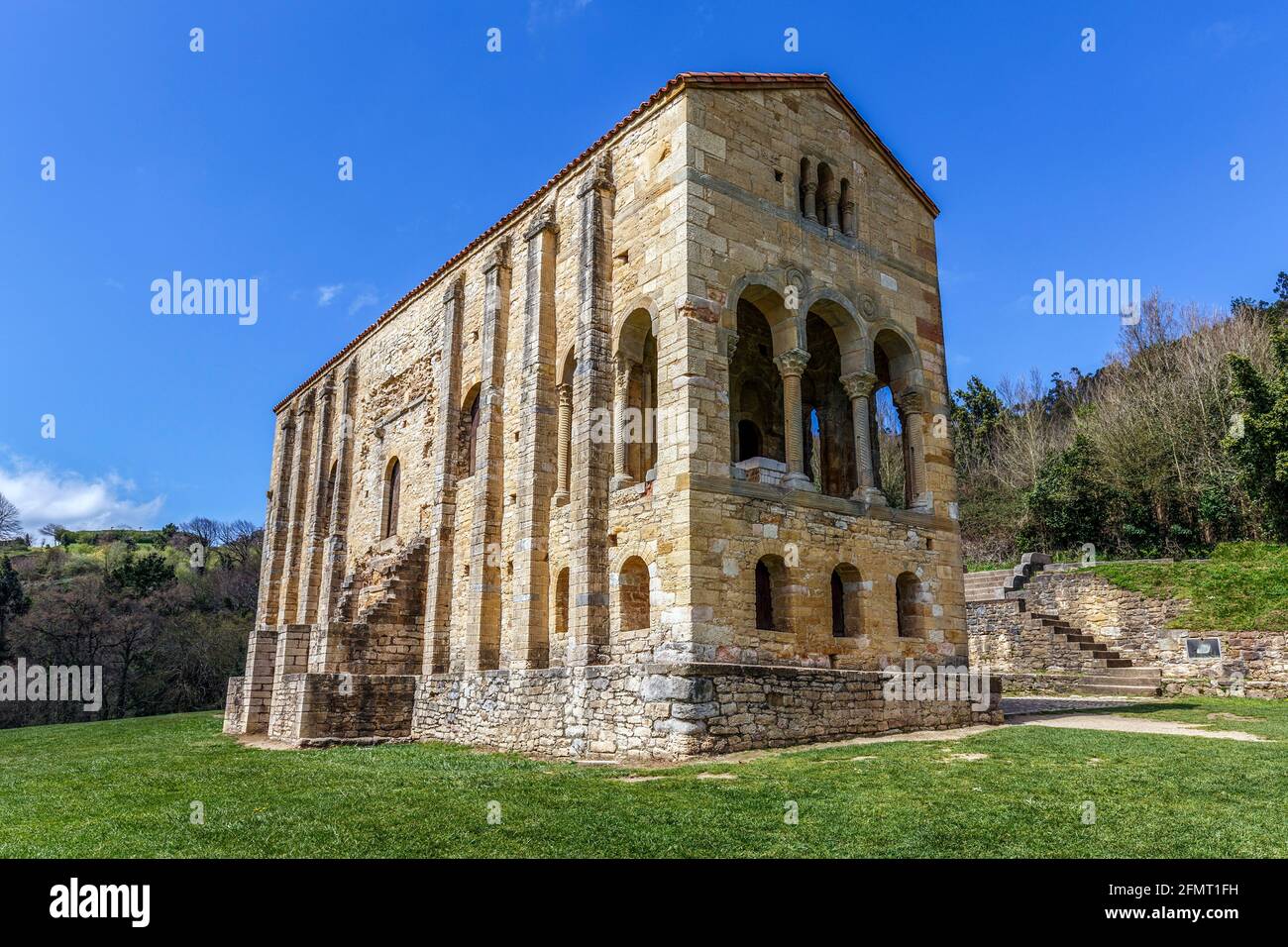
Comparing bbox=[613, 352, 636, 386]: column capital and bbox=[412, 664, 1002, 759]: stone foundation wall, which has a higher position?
bbox=[613, 352, 636, 386]: column capital

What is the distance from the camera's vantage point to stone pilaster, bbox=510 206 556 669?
1620 centimetres

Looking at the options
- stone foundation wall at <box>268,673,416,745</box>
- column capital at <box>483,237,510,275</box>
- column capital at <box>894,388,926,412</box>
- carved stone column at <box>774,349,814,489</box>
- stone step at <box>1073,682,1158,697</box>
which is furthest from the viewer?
stone step at <box>1073,682,1158,697</box>

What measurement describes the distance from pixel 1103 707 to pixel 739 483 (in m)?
9.62

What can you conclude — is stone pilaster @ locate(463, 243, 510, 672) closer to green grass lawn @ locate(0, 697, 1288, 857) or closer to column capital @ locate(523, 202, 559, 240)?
column capital @ locate(523, 202, 559, 240)

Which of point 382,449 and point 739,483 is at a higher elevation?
point 382,449

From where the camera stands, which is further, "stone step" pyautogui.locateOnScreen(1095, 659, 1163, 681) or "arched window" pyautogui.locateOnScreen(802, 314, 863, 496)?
"stone step" pyautogui.locateOnScreen(1095, 659, 1163, 681)

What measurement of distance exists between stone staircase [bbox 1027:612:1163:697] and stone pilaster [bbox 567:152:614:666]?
1353 cm

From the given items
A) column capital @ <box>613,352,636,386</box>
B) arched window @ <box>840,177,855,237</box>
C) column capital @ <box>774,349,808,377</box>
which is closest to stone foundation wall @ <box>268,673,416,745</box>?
column capital @ <box>613,352,636,386</box>

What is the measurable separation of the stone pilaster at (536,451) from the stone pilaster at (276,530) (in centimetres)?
1458

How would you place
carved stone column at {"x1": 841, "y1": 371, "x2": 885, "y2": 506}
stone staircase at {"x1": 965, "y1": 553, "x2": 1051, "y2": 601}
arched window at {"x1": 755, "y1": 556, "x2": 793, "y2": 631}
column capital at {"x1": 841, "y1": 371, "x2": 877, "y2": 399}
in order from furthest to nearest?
stone staircase at {"x1": 965, "y1": 553, "x2": 1051, "y2": 601}, column capital at {"x1": 841, "y1": 371, "x2": 877, "y2": 399}, carved stone column at {"x1": 841, "y1": 371, "x2": 885, "y2": 506}, arched window at {"x1": 755, "y1": 556, "x2": 793, "y2": 631}

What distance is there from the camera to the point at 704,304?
45.7ft
